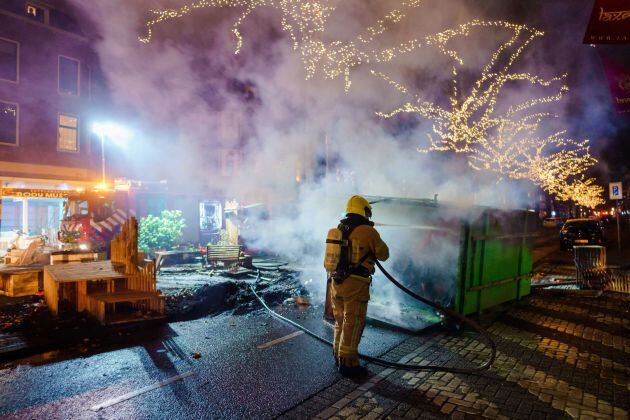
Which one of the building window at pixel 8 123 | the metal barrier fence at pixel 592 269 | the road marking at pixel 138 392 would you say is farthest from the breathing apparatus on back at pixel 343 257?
the building window at pixel 8 123

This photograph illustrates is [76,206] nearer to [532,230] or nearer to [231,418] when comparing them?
[231,418]

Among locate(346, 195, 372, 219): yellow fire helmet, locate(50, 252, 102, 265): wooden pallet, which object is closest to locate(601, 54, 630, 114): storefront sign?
locate(346, 195, 372, 219): yellow fire helmet

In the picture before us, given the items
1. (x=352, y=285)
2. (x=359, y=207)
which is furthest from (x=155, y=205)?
(x=352, y=285)

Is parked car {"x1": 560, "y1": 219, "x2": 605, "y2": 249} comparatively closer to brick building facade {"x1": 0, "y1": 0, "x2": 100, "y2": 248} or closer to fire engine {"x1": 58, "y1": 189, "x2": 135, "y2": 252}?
fire engine {"x1": 58, "y1": 189, "x2": 135, "y2": 252}

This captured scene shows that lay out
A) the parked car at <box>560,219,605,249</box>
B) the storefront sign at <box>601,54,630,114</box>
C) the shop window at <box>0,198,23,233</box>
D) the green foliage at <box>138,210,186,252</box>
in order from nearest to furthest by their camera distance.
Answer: the storefront sign at <box>601,54,630,114</box> → the green foliage at <box>138,210,186,252</box> → the shop window at <box>0,198,23,233</box> → the parked car at <box>560,219,605,249</box>

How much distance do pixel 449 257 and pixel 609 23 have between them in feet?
15.3

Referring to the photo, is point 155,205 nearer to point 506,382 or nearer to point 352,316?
point 352,316

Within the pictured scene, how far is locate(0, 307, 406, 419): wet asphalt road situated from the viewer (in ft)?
10.4

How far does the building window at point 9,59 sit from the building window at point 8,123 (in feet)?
3.67

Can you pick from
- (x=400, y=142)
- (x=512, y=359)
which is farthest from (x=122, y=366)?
(x=400, y=142)

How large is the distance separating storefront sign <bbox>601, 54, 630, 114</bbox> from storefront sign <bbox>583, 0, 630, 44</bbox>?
218 cm

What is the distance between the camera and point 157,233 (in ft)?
46.2

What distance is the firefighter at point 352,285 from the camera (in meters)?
3.89

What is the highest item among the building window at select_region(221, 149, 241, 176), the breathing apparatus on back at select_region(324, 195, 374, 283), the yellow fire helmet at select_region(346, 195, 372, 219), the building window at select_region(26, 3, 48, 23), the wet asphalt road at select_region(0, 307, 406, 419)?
the building window at select_region(26, 3, 48, 23)
